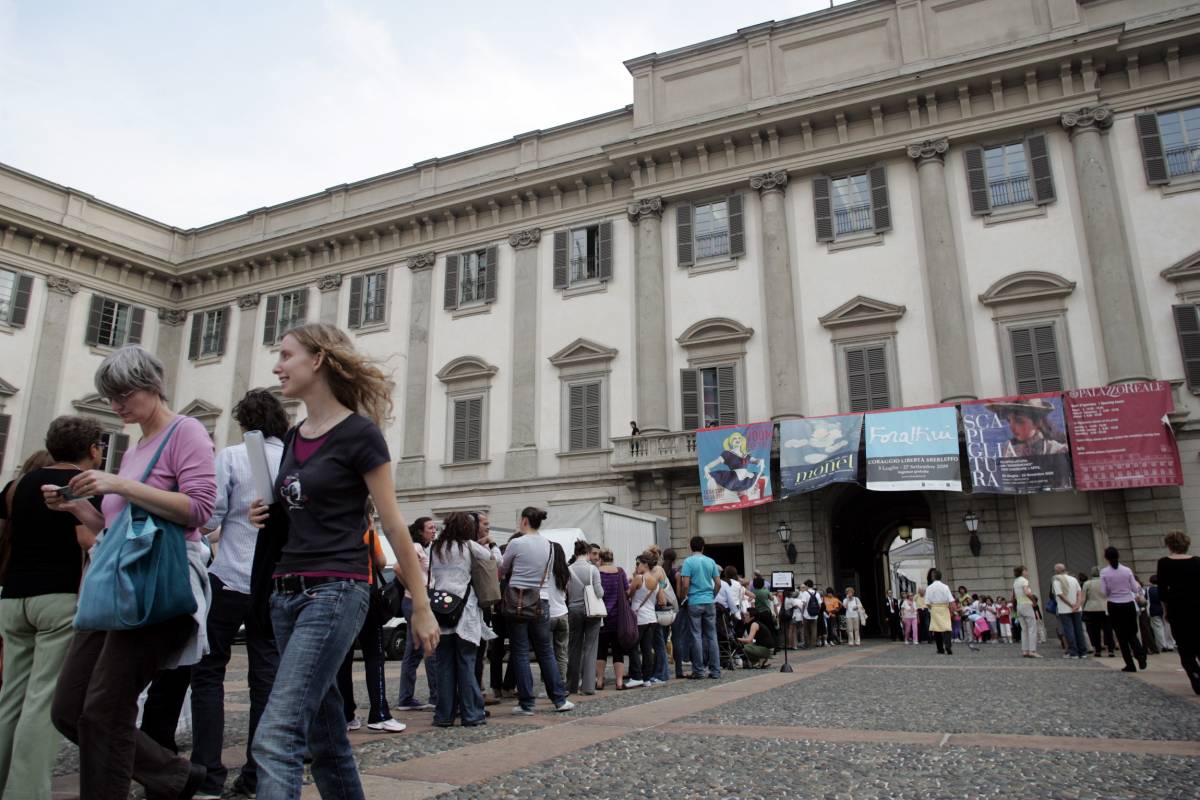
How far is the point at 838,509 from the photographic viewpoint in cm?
2275

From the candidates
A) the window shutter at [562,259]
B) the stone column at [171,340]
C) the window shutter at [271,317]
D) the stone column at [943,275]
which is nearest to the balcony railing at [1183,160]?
the stone column at [943,275]

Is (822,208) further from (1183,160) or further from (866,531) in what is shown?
(866,531)

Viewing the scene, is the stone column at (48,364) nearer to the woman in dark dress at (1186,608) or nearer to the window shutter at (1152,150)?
the woman in dark dress at (1186,608)

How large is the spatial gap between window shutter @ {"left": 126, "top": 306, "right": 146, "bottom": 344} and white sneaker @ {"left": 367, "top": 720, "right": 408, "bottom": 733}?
1111 inches

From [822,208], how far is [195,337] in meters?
22.9

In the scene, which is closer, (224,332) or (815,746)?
(815,746)

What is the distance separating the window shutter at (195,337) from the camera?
1214 inches

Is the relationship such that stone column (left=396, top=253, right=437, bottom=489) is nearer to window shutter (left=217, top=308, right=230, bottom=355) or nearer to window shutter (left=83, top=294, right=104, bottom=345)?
window shutter (left=217, top=308, right=230, bottom=355)

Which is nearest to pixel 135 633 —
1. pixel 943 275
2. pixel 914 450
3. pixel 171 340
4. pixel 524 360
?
pixel 914 450

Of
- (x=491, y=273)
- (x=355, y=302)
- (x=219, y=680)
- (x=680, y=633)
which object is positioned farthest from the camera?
(x=355, y=302)

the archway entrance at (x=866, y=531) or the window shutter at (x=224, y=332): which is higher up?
the window shutter at (x=224, y=332)

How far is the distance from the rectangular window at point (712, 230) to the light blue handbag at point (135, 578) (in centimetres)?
2099

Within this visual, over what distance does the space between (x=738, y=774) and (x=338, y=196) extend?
2838 centimetres

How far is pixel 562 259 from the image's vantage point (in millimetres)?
25062
